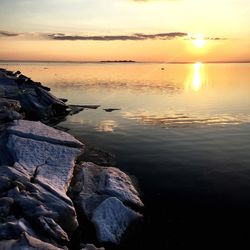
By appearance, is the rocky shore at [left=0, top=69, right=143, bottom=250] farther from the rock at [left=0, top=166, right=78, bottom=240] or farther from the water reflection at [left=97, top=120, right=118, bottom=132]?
the water reflection at [left=97, top=120, right=118, bottom=132]

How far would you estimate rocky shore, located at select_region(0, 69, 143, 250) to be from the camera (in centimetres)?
1285

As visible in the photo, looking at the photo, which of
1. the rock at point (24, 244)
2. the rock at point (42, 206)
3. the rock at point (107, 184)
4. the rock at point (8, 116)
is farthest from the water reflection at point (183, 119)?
the rock at point (24, 244)

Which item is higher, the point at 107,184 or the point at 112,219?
the point at 107,184

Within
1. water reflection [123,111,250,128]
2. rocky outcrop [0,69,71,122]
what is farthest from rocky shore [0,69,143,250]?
water reflection [123,111,250,128]

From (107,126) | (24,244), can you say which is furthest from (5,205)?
(107,126)

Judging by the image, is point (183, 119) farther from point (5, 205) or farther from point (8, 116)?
point (5, 205)

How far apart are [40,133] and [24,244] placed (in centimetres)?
1127

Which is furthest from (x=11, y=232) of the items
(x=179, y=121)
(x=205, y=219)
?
(x=179, y=121)

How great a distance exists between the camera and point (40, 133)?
70.8 feet

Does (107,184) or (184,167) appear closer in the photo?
(107,184)

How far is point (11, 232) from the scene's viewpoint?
1188cm

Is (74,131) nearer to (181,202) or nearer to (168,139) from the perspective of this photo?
(168,139)

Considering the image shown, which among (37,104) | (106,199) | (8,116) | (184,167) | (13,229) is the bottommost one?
(184,167)

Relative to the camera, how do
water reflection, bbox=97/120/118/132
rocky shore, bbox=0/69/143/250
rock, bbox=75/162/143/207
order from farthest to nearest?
water reflection, bbox=97/120/118/132
rock, bbox=75/162/143/207
rocky shore, bbox=0/69/143/250
